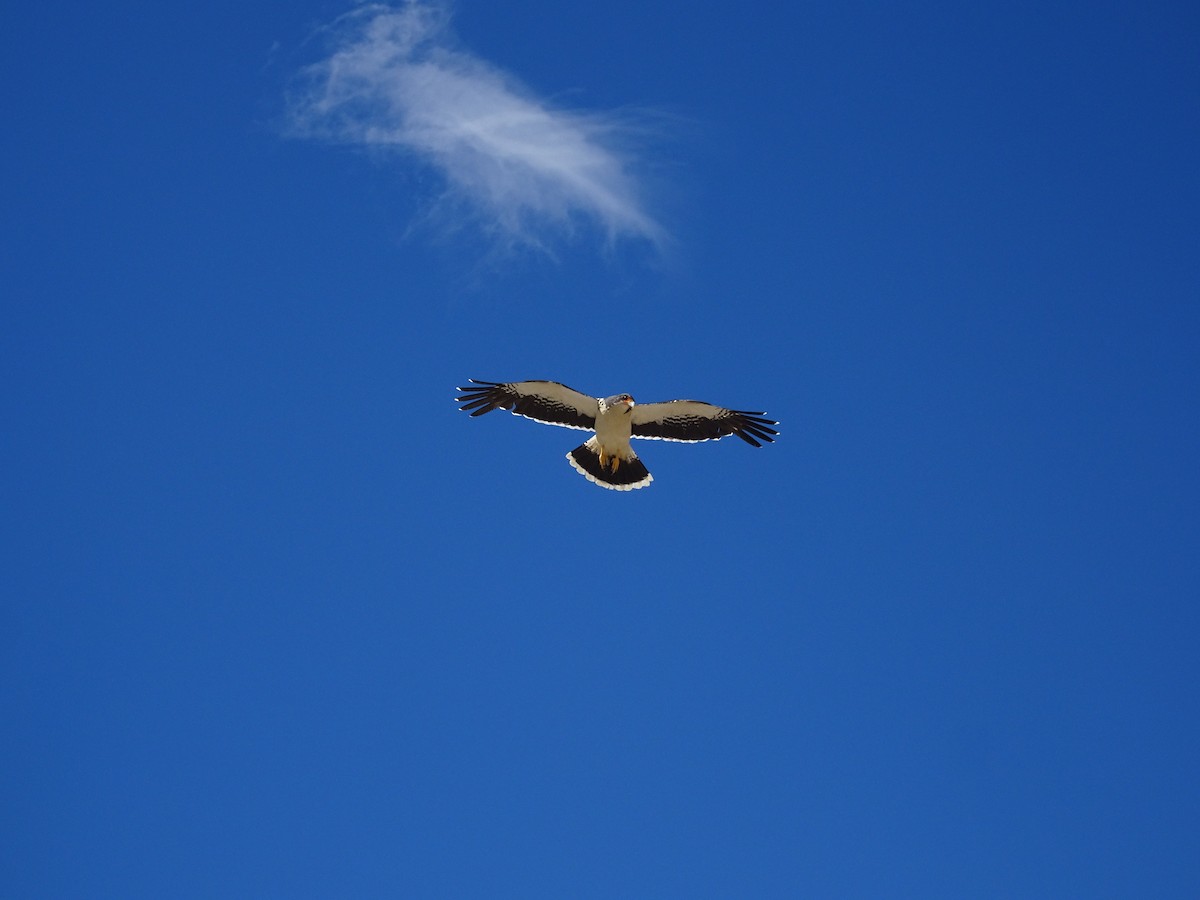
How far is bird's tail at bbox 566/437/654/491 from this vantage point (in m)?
20.4

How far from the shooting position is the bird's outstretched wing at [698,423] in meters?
20.8

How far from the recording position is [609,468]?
811 inches

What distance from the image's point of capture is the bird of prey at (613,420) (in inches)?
786

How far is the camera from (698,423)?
21016 mm

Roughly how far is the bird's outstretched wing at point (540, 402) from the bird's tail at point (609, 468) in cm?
49

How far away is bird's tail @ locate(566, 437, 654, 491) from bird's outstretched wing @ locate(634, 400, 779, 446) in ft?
1.82

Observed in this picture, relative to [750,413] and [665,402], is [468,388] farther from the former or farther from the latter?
[750,413]

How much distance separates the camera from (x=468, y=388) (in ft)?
64.3

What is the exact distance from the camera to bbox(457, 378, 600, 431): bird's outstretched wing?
64.6 ft

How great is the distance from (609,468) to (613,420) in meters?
0.91

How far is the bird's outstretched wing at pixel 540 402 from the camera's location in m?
19.7

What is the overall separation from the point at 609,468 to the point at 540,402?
169cm

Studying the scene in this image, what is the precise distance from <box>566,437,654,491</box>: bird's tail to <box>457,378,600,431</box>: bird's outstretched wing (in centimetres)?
49

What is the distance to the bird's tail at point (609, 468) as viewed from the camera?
2036cm
